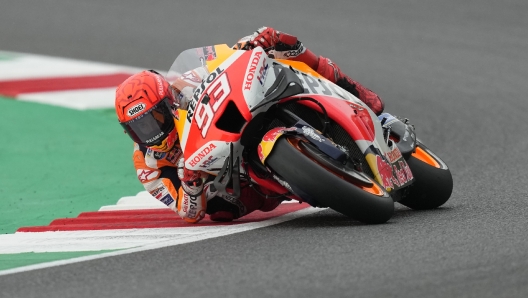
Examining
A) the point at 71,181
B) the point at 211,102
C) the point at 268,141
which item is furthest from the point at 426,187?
the point at 71,181

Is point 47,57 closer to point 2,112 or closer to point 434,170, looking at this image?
point 2,112

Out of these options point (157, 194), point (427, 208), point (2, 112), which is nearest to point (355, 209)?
point (427, 208)

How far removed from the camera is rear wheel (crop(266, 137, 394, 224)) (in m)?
4.81

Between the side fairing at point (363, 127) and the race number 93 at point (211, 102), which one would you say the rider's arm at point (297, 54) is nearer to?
the side fairing at point (363, 127)

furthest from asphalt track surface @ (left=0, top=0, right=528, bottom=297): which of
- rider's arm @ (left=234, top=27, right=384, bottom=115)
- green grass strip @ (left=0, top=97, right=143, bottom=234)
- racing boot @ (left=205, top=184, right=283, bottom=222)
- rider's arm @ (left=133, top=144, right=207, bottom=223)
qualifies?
green grass strip @ (left=0, top=97, right=143, bottom=234)

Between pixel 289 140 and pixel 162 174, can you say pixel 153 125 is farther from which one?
pixel 289 140

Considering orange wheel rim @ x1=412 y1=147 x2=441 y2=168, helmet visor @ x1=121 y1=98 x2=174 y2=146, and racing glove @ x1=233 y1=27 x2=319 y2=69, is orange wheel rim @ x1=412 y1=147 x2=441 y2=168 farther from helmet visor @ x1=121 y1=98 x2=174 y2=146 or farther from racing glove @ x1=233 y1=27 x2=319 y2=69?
helmet visor @ x1=121 y1=98 x2=174 y2=146

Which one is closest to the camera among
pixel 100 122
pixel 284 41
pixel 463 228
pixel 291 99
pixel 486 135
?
pixel 463 228

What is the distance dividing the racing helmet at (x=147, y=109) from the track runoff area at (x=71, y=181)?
21.7 inches

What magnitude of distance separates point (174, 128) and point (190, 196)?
43 cm

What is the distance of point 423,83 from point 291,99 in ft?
19.9

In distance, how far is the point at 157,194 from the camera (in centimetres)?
598

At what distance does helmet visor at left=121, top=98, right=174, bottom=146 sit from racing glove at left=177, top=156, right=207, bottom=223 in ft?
0.66

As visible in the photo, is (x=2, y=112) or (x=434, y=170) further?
(x=2, y=112)
